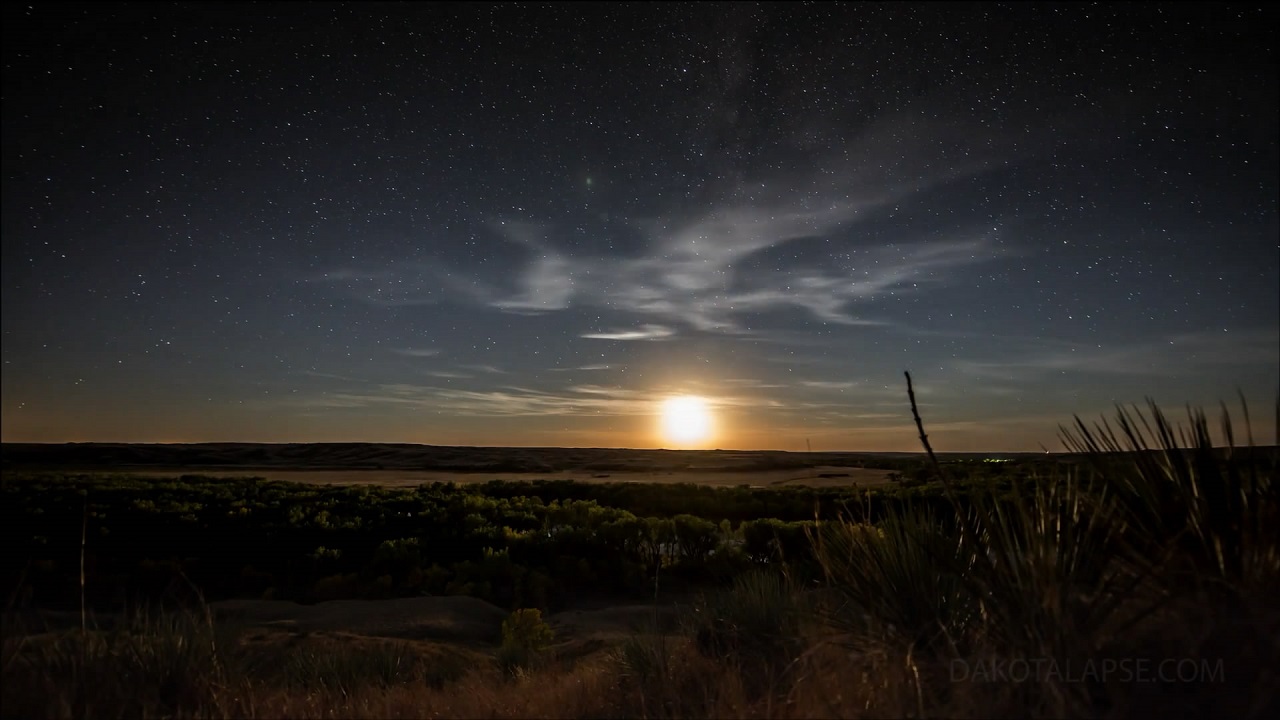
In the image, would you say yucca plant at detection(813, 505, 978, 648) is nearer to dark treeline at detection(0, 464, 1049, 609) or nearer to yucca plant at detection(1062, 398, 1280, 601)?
yucca plant at detection(1062, 398, 1280, 601)

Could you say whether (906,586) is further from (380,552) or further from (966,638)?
(380,552)

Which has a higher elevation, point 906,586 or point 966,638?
point 906,586

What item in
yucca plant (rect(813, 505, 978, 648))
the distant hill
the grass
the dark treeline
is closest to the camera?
the grass

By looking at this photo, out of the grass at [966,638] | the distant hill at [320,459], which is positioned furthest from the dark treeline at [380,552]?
the distant hill at [320,459]

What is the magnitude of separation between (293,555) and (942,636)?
17.4m

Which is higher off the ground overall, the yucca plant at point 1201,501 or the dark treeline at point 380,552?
the yucca plant at point 1201,501

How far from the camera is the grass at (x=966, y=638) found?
3902 mm

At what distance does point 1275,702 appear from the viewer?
370 centimetres

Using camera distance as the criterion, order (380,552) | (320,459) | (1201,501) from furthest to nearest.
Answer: (320,459), (380,552), (1201,501)

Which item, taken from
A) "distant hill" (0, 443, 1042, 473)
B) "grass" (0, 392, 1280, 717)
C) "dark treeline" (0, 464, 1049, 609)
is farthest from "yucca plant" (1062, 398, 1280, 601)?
"distant hill" (0, 443, 1042, 473)

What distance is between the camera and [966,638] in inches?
186

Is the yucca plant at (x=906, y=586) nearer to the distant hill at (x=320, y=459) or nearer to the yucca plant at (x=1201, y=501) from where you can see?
the yucca plant at (x=1201, y=501)

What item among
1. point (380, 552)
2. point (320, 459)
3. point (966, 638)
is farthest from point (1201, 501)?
point (320, 459)

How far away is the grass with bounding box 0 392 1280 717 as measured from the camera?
390cm
